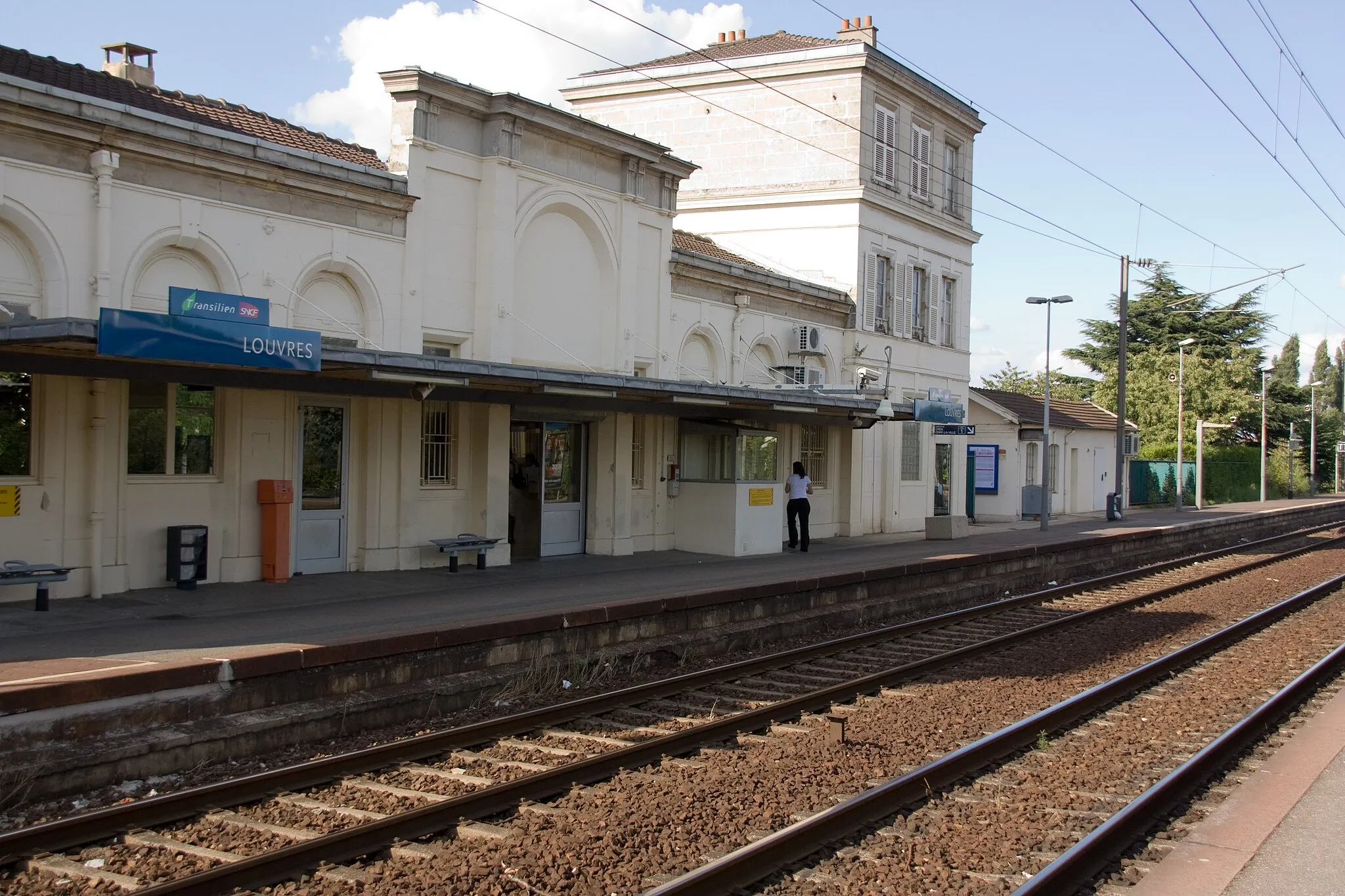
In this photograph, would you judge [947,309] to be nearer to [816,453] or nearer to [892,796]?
[816,453]

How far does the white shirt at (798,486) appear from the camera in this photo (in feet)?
74.5

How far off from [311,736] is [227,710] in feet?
2.08

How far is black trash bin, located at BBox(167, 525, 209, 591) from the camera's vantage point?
13578mm

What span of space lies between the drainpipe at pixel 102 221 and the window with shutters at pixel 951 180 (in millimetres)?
22047

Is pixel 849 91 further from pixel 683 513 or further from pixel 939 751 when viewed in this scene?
pixel 939 751

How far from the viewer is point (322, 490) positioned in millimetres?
15633

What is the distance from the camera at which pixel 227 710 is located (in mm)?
8922

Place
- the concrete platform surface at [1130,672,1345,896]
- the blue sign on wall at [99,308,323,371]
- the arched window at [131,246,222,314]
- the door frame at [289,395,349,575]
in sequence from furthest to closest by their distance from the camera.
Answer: the door frame at [289,395,349,575] < the arched window at [131,246,222,314] < the blue sign on wall at [99,308,323,371] < the concrete platform surface at [1130,672,1345,896]

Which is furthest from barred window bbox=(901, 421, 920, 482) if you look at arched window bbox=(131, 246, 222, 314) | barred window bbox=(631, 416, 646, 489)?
arched window bbox=(131, 246, 222, 314)

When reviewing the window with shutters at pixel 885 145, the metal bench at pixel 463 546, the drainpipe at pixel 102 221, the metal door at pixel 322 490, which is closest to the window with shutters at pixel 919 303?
the window with shutters at pixel 885 145

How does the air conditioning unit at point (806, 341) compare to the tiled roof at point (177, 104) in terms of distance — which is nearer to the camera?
the tiled roof at point (177, 104)

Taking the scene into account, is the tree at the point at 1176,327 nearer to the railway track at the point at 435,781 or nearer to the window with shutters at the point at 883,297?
the window with shutters at the point at 883,297

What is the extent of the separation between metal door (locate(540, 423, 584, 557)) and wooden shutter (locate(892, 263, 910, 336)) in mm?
11018

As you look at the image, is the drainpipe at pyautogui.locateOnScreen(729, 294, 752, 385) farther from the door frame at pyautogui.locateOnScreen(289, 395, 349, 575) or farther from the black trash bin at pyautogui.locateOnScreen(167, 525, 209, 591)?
the black trash bin at pyautogui.locateOnScreen(167, 525, 209, 591)
